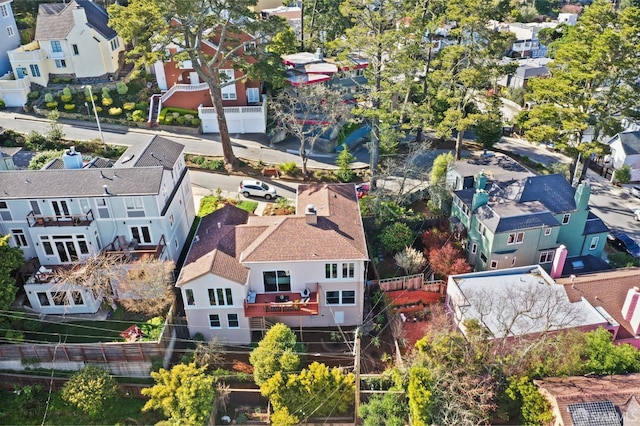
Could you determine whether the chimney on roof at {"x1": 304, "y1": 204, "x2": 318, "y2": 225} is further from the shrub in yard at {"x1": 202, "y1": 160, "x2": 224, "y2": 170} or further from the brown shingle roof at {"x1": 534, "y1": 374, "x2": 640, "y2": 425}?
the shrub in yard at {"x1": 202, "y1": 160, "x2": 224, "y2": 170}

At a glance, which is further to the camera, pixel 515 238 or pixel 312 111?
pixel 312 111

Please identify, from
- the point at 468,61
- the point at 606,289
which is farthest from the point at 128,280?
the point at 468,61

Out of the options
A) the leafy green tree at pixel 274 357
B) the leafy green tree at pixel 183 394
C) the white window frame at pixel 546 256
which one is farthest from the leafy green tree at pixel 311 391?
→ the white window frame at pixel 546 256

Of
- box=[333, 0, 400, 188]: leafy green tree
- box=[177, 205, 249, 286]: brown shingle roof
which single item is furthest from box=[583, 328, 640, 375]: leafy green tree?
box=[333, 0, 400, 188]: leafy green tree

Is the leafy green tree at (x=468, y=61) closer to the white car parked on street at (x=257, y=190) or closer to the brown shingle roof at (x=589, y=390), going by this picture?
the white car parked on street at (x=257, y=190)

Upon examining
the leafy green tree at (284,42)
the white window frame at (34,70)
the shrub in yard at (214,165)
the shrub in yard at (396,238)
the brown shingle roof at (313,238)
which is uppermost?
the leafy green tree at (284,42)

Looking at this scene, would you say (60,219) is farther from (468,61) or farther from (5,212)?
(468,61)
